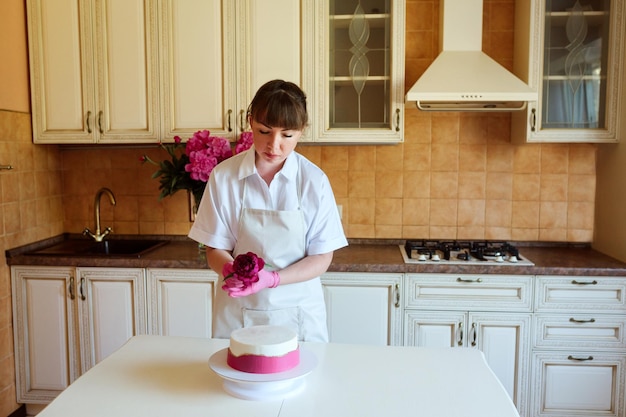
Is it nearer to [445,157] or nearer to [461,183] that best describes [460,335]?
[461,183]

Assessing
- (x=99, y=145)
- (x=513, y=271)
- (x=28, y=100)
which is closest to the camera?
(x=513, y=271)

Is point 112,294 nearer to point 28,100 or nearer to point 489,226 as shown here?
point 28,100

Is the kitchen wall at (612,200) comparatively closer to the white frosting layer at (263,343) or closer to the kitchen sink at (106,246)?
the white frosting layer at (263,343)

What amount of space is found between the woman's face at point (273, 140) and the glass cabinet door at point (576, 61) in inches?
64.9

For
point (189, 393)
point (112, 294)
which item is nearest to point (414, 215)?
point (112, 294)

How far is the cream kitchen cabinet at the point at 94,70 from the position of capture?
275 centimetres

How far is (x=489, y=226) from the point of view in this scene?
117 inches

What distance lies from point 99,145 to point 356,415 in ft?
8.23

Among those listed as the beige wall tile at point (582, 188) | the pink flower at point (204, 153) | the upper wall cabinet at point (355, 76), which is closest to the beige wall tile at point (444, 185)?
the upper wall cabinet at point (355, 76)

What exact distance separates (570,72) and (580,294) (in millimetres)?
1051

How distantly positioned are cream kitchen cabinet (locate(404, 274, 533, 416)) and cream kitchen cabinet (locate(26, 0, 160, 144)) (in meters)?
1.54

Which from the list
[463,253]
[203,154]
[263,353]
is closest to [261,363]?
[263,353]

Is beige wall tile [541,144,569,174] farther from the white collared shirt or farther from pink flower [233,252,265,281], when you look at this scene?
pink flower [233,252,265,281]

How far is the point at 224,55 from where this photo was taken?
8.87ft
